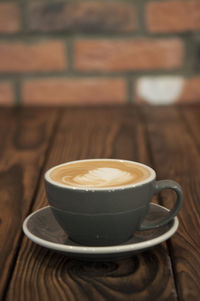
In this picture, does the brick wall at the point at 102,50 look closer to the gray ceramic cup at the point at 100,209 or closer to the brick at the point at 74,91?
the brick at the point at 74,91

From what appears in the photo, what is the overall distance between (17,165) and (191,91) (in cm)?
71

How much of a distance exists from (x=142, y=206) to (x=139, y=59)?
0.96 m

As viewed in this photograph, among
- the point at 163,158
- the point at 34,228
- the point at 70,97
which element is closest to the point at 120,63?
the point at 70,97

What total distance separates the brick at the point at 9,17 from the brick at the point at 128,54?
0.18 meters

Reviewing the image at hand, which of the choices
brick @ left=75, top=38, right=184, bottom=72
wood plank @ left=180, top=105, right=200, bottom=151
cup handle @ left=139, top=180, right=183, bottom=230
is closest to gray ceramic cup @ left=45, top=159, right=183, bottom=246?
cup handle @ left=139, top=180, right=183, bottom=230

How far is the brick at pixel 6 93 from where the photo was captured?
1506mm

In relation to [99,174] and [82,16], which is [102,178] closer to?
[99,174]

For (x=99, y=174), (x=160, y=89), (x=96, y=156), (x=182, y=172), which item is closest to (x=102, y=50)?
(x=160, y=89)

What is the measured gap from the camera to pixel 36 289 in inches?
19.3

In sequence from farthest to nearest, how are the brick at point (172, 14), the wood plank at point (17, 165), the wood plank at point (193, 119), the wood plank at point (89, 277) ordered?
the brick at point (172, 14)
the wood plank at point (193, 119)
the wood plank at point (17, 165)
the wood plank at point (89, 277)

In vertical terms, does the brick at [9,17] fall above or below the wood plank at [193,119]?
above

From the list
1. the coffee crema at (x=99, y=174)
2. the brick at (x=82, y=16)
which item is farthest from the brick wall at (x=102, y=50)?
the coffee crema at (x=99, y=174)

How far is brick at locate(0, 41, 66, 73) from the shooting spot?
1450 millimetres

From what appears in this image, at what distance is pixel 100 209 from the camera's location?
0.52 m
